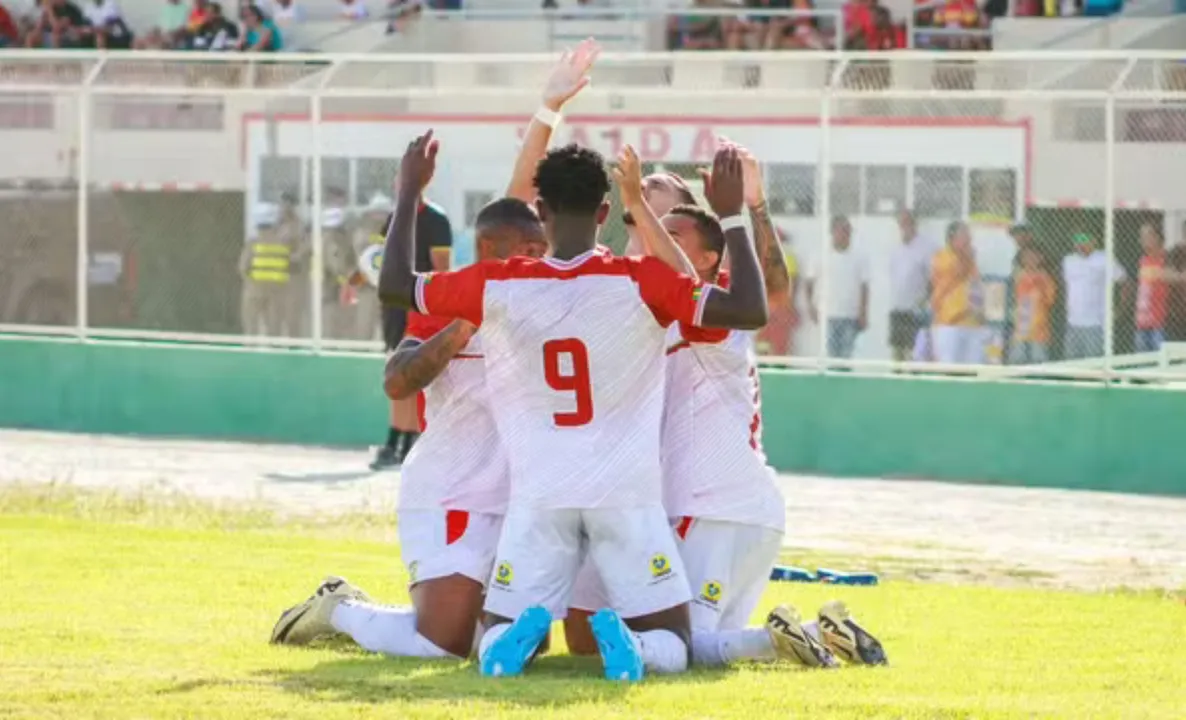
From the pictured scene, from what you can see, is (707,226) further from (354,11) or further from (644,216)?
(354,11)

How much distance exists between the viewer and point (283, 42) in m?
31.7

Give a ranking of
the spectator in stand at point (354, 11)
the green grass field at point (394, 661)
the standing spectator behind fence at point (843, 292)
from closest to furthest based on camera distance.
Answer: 1. the green grass field at point (394, 661)
2. the standing spectator behind fence at point (843, 292)
3. the spectator in stand at point (354, 11)

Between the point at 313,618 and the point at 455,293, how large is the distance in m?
1.37

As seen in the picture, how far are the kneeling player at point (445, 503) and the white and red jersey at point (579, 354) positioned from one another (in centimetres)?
34

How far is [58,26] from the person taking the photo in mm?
31422

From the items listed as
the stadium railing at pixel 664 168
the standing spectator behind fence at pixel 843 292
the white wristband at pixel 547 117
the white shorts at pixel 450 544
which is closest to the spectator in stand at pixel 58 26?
the stadium railing at pixel 664 168

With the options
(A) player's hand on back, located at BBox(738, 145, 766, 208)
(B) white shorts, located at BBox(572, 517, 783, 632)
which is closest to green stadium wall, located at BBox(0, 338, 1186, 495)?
(A) player's hand on back, located at BBox(738, 145, 766, 208)

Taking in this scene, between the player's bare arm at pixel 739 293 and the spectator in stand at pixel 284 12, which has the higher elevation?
the spectator in stand at pixel 284 12

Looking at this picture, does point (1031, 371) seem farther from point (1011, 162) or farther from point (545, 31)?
point (545, 31)

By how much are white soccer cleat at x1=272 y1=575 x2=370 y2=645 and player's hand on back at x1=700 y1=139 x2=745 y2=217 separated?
6.19 ft

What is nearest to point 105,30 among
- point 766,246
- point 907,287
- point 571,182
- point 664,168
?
point 664,168

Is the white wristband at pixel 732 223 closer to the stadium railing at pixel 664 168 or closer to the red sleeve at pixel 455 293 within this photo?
the red sleeve at pixel 455 293

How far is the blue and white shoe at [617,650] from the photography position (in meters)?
7.96

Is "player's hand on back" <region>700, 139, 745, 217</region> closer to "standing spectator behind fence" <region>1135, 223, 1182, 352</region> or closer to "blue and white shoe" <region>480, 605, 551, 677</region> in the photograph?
"blue and white shoe" <region>480, 605, 551, 677</region>
